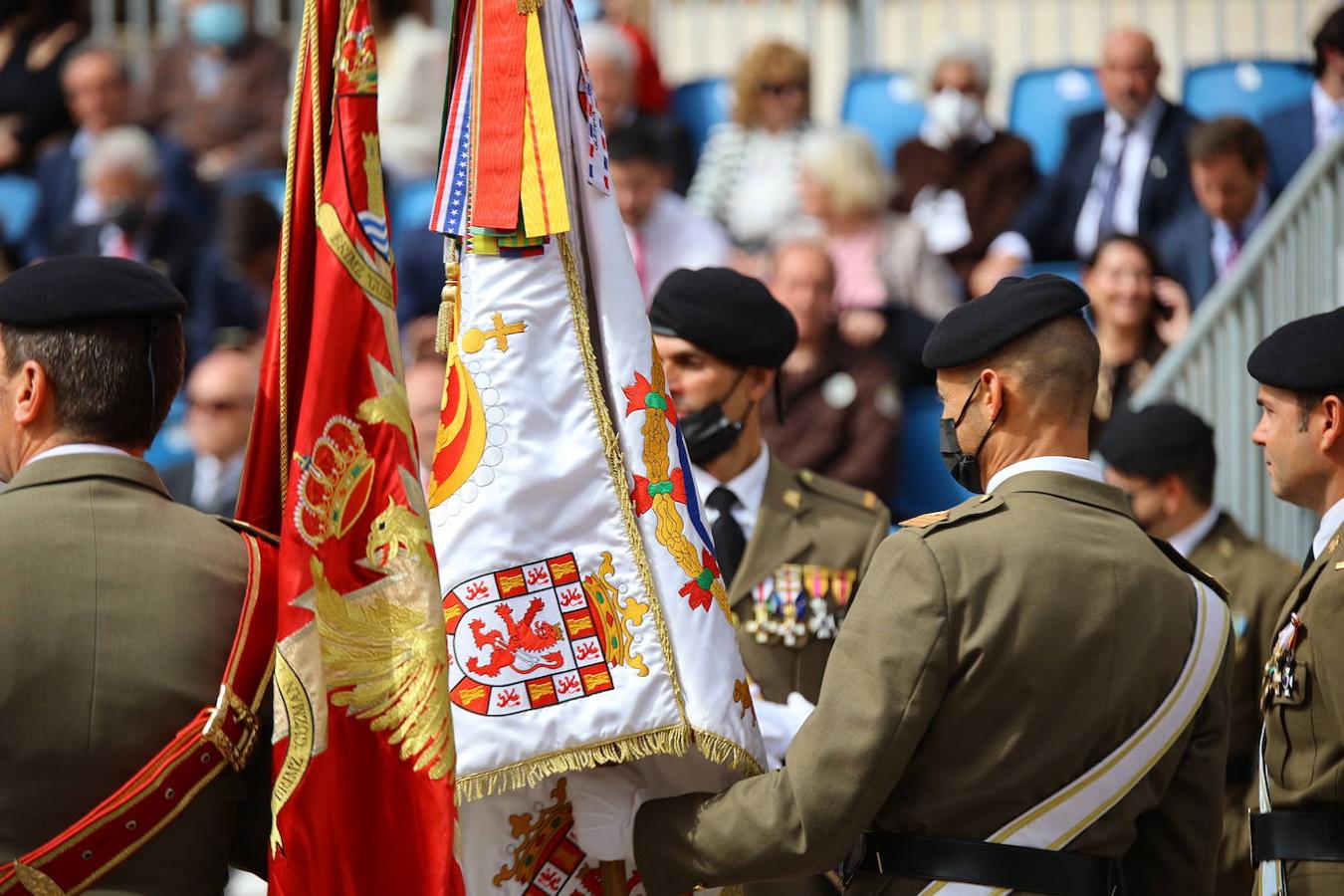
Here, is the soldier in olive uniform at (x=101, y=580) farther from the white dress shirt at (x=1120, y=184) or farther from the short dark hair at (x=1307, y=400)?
the white dress shirt at (x=1120, y=184)

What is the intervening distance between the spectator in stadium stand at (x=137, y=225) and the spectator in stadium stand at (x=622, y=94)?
1996 mm

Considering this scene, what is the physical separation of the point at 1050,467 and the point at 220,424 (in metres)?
4.46

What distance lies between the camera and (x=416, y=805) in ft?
9.47

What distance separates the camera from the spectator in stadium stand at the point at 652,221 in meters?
7.57

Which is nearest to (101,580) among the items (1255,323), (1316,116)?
(1255,323)

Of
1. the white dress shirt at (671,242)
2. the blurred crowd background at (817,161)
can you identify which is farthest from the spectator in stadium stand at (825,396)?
the white dress shirt at (671,242)

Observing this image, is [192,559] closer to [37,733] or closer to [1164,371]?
[37,733]

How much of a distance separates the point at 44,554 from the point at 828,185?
534 cm

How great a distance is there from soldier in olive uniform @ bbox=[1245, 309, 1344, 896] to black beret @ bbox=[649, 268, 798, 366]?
1161 mm

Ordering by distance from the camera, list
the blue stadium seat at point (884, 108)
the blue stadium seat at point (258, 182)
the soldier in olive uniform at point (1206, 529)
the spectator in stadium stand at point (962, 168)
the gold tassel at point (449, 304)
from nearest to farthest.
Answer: the gold tassel at point (449, 304)
the soldier in olive uniform at point (1206, 529)
the spectator in stadium stand at point (962, 168)
the blue stadium seat at point (884, 108)
the blue stadium seat at point (258, 182)

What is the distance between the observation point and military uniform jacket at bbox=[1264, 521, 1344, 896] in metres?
3.18

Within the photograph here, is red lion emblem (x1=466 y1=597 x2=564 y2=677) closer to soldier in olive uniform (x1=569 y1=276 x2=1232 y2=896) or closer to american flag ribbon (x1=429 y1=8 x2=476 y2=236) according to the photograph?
soldier in olive uniform (x1=569 y1=276 x2=1232 y2=896)

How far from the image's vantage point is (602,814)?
321cm

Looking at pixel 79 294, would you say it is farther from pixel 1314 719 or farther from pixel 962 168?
pixel 962 168
